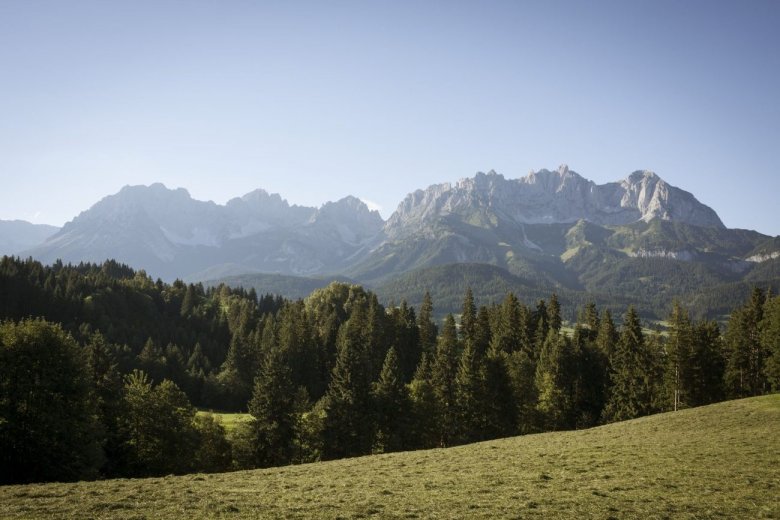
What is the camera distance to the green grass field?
22.3 m

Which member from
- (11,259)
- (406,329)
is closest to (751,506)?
(406,329)

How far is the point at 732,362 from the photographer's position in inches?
2997

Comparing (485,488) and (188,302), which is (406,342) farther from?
(188,302)

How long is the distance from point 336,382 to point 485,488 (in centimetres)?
4042

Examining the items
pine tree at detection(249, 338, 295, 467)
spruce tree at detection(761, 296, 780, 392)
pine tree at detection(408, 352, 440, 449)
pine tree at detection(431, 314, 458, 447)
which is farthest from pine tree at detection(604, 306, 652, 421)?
pine tree at detection(249, 338, 295, 467)

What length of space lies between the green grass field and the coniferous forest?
55.5 ft

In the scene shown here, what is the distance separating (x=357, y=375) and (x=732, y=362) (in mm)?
60148

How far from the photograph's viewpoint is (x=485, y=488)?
27359 mm

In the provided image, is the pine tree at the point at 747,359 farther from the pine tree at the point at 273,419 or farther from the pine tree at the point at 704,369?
the pine tree at the point at 273,419

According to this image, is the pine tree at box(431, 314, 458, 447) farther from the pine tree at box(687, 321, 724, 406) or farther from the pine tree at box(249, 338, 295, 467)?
the pine tree at box(687, 321, 724, 406)

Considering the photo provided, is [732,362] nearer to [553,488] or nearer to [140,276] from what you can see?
[553,488]

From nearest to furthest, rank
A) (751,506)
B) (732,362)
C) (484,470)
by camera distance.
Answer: (751,506) < (484,470) < (732,362)

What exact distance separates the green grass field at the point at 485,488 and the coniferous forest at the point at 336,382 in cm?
1692

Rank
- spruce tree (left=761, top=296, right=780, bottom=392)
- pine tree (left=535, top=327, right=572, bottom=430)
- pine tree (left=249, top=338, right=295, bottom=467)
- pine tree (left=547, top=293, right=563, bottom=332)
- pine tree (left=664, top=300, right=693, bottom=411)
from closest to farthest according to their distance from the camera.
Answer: pine tree (left=249, top=338, right=295, bottom=467) < spruce tree (left=761, top=296, right=780, bottom=392) < pine tree (left=664, top=300, right=693, bottom=411) < pine tree (left=535, top=327, right=572, bottom=430) < pine tree (left=547, top=293, right=563, bottom=332)
